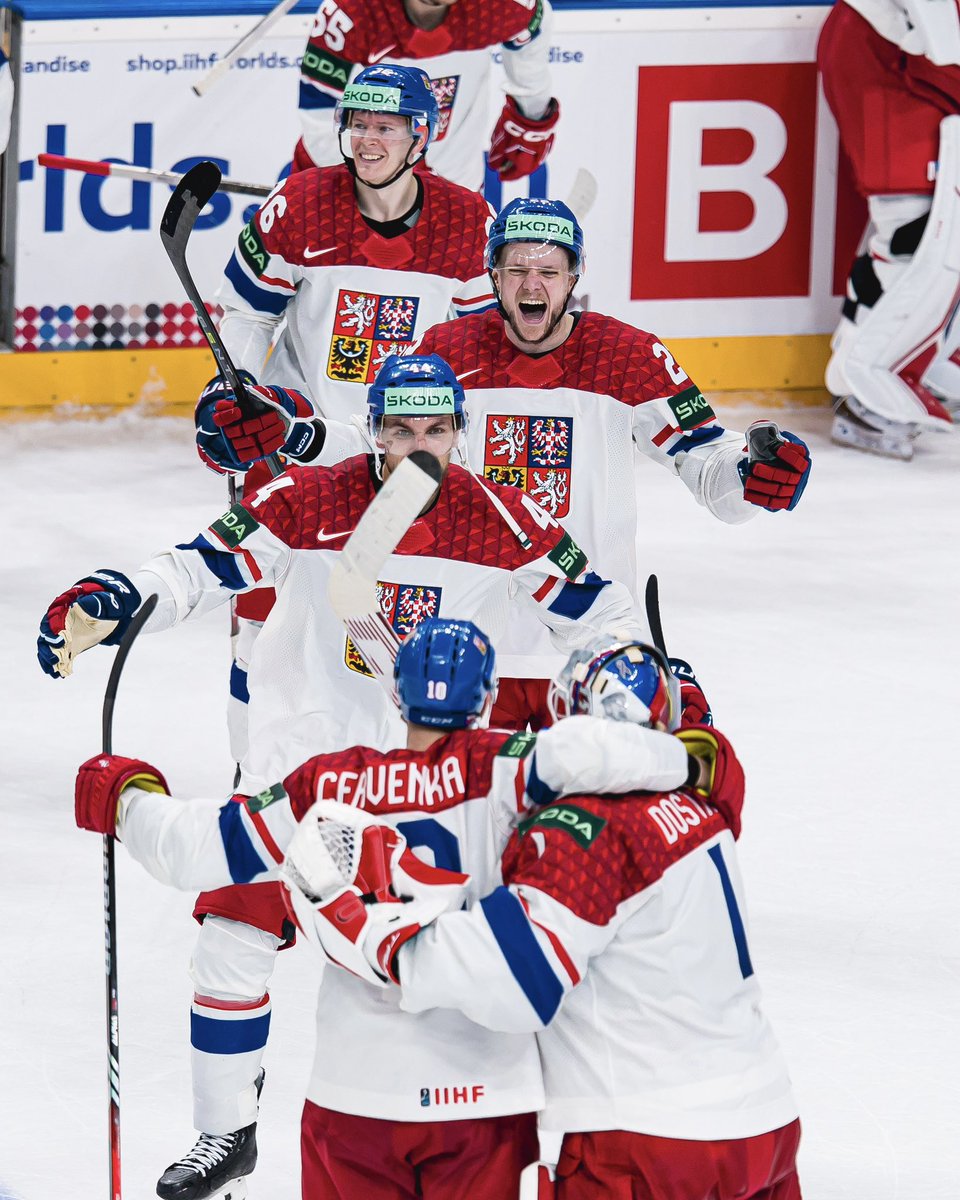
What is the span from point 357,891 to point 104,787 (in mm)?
471

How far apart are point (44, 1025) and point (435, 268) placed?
1.85 meters

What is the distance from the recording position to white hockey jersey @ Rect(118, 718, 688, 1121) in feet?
8.80

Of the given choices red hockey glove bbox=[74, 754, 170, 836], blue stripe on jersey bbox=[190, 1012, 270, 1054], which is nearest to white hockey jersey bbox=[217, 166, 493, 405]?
blue stripe on jersey bbox=[190, 1012, 270, 1054]

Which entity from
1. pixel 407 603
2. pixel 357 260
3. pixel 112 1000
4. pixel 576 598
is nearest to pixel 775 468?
pixel 576 598

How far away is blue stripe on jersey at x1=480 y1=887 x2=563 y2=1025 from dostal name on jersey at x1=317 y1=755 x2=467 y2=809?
7.4 inches

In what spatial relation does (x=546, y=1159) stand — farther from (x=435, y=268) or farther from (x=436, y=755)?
(x=435, y=268)

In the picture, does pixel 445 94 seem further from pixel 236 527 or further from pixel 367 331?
pixel 236 527

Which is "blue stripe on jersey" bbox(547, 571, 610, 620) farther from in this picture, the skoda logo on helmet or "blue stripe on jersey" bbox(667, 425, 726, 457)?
the skoda logo on helmet

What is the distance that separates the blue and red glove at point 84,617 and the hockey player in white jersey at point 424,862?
0.62 m

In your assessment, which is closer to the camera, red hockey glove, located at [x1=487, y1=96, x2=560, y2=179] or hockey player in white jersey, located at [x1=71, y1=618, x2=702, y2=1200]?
hockey player in white jersey, located at [x1=71, y1=618, x2=702, y2=1200]

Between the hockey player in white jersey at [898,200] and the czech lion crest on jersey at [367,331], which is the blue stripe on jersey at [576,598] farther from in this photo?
the hockey player in white jersey at [898,200]

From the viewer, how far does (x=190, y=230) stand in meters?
Result: 4.40

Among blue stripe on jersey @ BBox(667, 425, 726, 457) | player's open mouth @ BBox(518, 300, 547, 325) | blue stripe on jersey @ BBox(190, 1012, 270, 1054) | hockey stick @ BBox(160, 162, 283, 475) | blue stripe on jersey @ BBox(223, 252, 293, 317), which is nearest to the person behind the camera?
blue stripe on jersey @ BBox(190, 1012, 270, 1054)

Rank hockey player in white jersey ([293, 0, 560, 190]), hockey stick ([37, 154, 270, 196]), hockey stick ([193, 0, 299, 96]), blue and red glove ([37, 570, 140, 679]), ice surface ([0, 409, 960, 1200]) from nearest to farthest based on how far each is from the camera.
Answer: blue and red glove ([37, 570, 140, 679]) → ice surface ([0, 409, 960, 1200]) → hockey player in white jersey ([293, 0, 560, 190]) → hockey stick ([37, 154, 270, 196]) → hockey stick ([193, 0, 299, 96])
